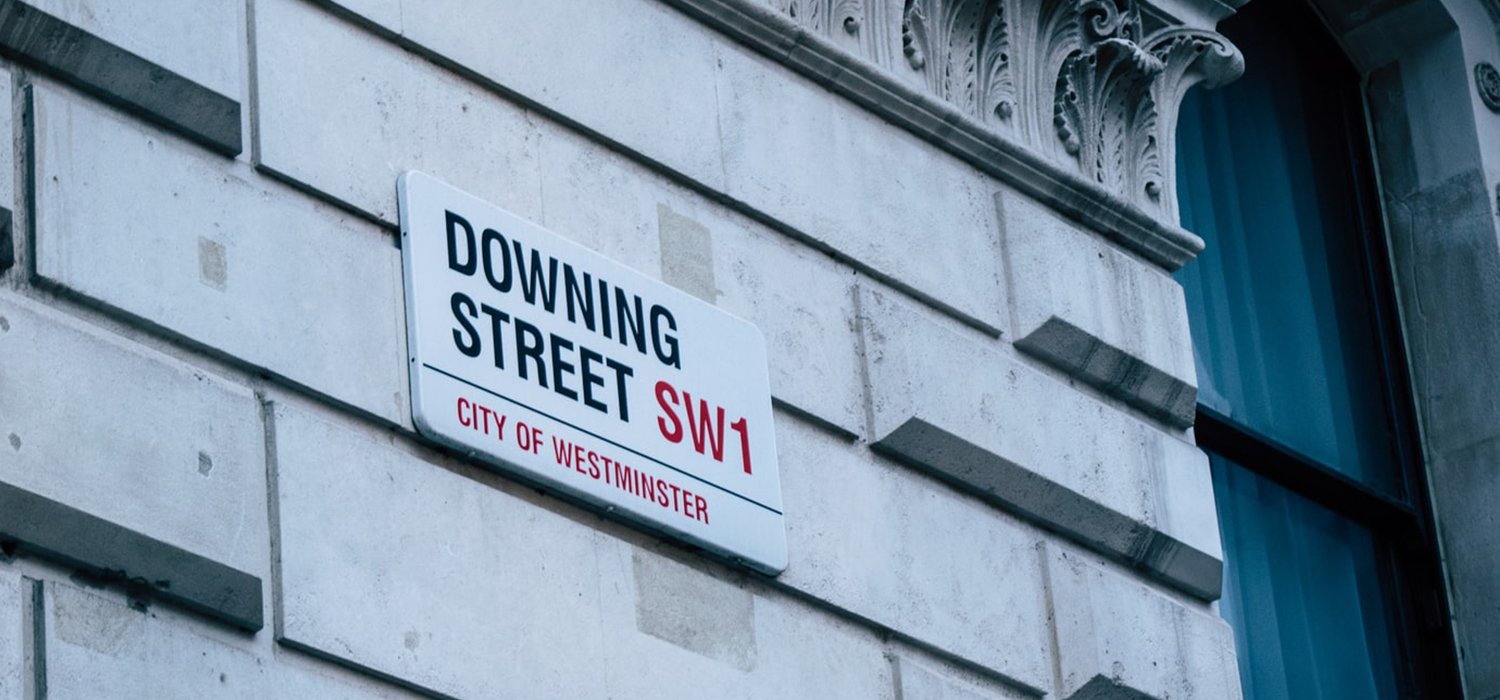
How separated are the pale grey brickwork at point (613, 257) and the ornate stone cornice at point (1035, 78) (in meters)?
0.02

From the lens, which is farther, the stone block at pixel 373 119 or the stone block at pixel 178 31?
the stone block at pixel 373 119

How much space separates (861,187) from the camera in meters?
9.00

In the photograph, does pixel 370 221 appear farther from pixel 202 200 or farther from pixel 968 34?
pixel 968 34

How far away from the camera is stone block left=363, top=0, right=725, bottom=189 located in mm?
7895

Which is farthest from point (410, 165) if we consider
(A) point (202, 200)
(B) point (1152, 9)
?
(B) point (1152, 9)

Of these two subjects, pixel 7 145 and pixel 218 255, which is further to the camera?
pixel 218 255

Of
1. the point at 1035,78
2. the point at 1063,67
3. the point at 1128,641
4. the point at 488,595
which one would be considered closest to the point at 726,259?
the point at 488,595

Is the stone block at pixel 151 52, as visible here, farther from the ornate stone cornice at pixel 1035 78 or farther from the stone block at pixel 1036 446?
the stone block at pixel 1036 446

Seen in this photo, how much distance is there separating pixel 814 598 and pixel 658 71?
150cm

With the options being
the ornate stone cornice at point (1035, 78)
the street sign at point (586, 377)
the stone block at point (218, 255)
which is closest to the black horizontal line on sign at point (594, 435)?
the street sign at point (586, 377)

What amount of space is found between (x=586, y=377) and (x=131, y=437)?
143cm

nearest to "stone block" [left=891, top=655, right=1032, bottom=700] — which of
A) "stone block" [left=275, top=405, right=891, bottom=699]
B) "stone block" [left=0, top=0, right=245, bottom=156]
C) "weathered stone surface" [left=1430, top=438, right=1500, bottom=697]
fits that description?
"stone block" [left=275, top=405, right=891, bottom=699]

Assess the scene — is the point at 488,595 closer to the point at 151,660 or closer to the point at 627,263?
the point at 151,660

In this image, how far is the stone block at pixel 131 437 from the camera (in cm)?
639
